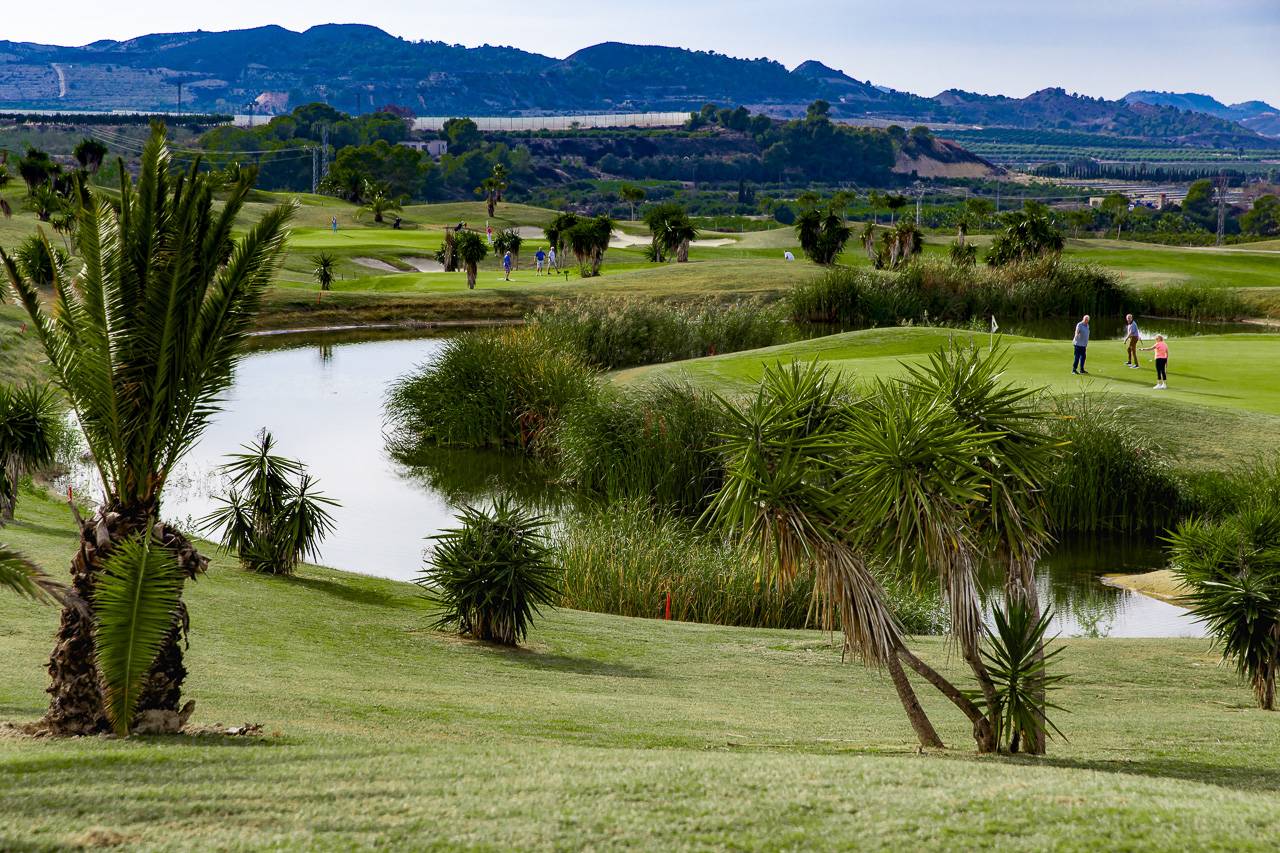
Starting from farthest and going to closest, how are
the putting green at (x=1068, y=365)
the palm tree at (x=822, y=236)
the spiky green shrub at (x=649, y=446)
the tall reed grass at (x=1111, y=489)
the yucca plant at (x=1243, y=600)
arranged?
the palm tree at (x=822, y=236), the putting green at (x=1068, y=365), the spiky green shrub at (x=649, y=446), the tall reed grass at (x=1111, y=489), the yucca plant at (x=1243, y=600)

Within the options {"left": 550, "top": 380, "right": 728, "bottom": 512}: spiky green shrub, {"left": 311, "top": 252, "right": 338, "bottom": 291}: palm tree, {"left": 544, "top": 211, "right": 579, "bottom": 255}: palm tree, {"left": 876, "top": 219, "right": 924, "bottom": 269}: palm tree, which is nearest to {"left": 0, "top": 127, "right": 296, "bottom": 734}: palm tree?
{"left": 550, "top": 380, "right": 728, "bottom": 512}: spiky green shrub

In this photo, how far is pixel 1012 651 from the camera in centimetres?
1052

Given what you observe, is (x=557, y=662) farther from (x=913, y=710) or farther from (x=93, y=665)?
(x=93, y=665)

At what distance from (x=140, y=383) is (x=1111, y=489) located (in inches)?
816

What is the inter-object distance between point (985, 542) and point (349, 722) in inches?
213

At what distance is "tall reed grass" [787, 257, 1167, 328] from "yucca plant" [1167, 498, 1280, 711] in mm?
36997

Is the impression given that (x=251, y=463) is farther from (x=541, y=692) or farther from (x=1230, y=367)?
(x=1230, y=367)

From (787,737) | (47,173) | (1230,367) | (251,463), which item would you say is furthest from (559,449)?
(47,173)

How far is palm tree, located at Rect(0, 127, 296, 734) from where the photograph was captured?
925cm

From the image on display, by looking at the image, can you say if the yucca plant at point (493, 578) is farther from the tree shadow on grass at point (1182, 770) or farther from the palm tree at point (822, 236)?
the palm tree at point (822, 236)

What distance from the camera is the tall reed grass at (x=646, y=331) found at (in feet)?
135

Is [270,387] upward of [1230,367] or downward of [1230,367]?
downward

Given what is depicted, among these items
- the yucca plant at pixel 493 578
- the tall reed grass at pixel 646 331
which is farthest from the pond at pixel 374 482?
the tall reed grass at pixel 646 331

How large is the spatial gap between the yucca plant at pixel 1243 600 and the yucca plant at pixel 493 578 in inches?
290
